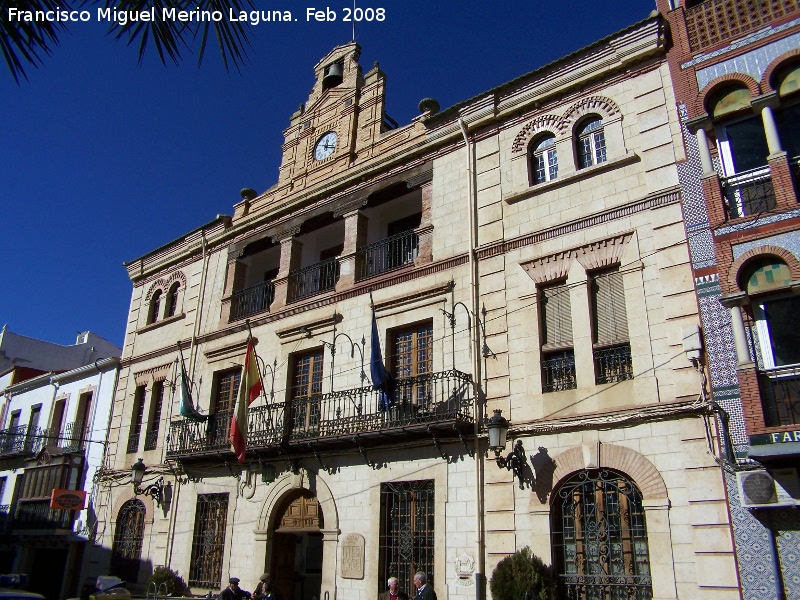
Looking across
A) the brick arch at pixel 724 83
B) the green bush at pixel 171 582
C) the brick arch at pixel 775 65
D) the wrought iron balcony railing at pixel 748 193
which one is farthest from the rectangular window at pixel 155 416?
the brick arch at pixel 775 65

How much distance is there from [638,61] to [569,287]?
4628mm

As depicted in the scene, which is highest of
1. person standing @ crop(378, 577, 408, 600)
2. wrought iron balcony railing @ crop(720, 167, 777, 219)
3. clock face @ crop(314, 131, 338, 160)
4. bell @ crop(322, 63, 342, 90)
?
bell @ crop(322, 63, 342, 90)

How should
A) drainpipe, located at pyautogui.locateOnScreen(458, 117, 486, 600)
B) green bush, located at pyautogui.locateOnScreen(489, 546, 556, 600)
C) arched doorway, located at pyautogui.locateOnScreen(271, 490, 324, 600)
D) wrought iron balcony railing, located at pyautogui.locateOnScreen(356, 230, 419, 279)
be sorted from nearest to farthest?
green bush, located at pyautogui.locateOnScreen(489, 546, 556, 600) < drainpipe, located at pyautogui.locateOnScreen(458, 117, 486, 600) < arched doorway, located at pyautogui.locateOnScreen(271, 490, 324, 600) < wrought iron balcony railing, located at pyautogui.locateOnScreen(356, 230, 419, 279)

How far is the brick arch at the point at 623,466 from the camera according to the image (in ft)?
33.6

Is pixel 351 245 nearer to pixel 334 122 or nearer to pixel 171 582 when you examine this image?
pixel 334 122

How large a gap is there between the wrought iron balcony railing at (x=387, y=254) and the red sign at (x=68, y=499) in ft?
37.8

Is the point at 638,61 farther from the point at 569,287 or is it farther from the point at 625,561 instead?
the point at 625,561

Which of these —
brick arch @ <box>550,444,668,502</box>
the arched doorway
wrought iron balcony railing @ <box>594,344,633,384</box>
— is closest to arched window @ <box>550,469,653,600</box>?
brick arch @ <box>550,444,668,502</box>

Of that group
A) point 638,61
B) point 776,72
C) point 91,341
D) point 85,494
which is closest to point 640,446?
point 776,72

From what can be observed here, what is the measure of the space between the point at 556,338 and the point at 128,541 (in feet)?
44.2

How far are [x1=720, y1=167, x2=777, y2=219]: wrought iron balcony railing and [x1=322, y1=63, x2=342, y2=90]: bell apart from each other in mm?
12447

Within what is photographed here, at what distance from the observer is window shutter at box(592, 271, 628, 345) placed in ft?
38.1

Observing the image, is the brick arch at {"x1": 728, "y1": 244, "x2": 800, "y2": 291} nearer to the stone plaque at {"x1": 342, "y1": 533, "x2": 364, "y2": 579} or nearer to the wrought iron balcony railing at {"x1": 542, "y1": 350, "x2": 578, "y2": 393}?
the wrought iron balcony railing at {"x1": 542, "y1": 350, "x2": 578, "y2": 393}

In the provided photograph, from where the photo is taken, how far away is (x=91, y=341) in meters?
37.8
